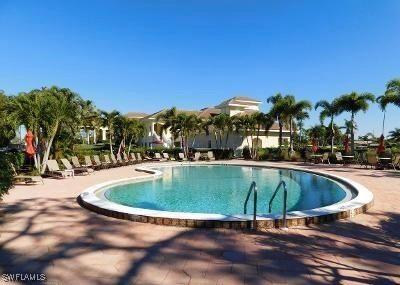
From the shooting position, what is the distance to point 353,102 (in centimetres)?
3011

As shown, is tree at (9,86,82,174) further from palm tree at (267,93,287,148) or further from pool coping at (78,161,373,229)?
palm tree at (267,93,287,148)

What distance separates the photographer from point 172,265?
498 centimetres

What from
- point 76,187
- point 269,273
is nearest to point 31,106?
point 76,187

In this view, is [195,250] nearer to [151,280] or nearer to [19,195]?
[151,280]

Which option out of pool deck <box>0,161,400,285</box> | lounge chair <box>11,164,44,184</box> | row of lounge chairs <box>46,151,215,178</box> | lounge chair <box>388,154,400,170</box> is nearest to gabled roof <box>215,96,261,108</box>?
row of lounge chairs <box>46,151,215,178</box>

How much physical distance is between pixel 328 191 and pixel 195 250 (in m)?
9.80

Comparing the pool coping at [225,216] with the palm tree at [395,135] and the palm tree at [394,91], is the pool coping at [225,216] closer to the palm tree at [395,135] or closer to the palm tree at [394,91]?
the palm tree at [394,91]

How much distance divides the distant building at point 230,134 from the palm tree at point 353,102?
31.0 feet

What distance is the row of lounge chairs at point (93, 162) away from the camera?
1755cm

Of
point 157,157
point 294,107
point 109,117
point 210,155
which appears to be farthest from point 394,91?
point 109,117

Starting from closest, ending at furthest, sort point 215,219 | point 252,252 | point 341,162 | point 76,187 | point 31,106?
point 252,252, point 215,219, point 76,187, point 31,106, point 341,162

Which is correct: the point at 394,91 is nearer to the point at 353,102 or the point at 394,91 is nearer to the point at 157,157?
the point at 353,102

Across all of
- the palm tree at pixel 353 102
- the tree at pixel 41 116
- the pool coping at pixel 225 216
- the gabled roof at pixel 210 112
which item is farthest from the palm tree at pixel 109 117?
the pool coping at pixel 225 216

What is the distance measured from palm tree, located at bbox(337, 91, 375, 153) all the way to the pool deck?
2389 centimetres
